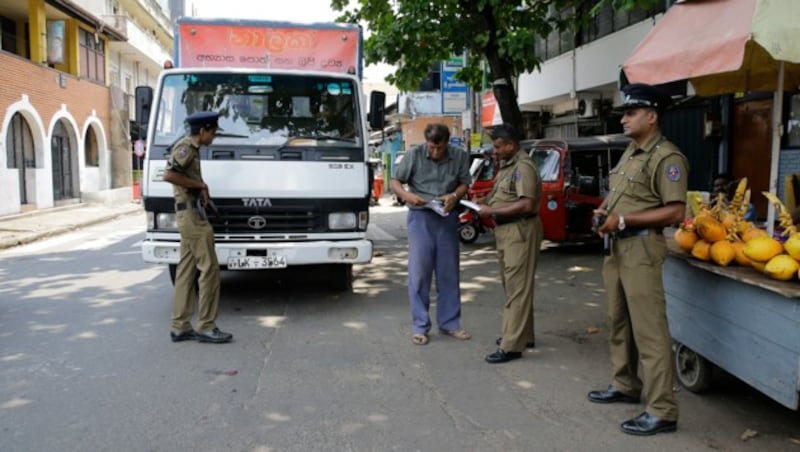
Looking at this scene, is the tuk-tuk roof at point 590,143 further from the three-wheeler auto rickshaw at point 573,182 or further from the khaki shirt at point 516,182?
the khaki shirt at point 516,182

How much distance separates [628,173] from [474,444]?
5.78 ft

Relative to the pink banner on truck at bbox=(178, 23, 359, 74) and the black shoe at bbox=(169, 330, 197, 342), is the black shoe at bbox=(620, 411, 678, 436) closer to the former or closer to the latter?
the black shoe at bbox=(169, 330, 197, 342)

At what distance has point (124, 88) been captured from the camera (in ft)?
107

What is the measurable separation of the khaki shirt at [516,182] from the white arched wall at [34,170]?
16575 millimetres

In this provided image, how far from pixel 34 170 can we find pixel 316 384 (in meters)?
18.8

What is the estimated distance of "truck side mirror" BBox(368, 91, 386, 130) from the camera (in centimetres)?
730

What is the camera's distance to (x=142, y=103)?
6.97 metres

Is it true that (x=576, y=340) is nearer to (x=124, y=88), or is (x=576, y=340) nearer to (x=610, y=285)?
(x=610, y=285)

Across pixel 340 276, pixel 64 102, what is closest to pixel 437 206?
pixel 340 276

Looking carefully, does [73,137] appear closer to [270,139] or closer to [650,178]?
[270,139]

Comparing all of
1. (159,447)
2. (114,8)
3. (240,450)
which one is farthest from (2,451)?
(114,8)

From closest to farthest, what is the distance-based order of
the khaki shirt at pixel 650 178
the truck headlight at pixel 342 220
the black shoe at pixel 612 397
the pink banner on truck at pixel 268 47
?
the khaki shirt at pixel 650 178, the black shoe at pixel 612 397, the truck headlight at pixel 342 220, the pink banner on truck at pixel 268 47

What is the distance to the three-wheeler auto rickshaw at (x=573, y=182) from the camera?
34.4 ft

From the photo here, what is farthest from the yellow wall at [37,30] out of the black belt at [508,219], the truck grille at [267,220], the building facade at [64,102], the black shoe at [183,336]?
the black belt at [508,219]
